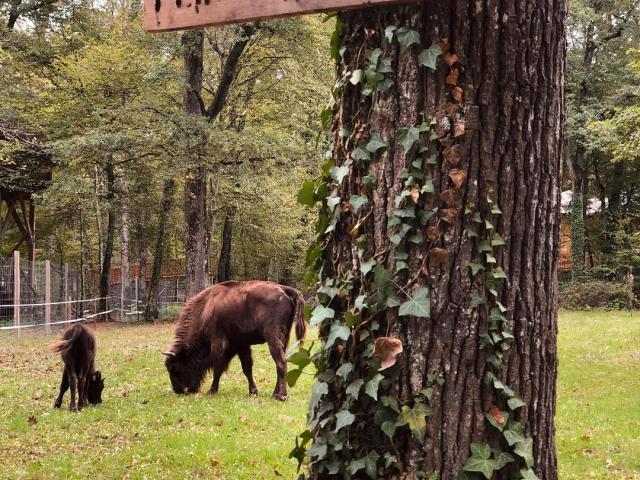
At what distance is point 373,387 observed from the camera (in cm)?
302

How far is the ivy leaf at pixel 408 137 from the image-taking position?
121 inches

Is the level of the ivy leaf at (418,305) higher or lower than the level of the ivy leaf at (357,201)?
lower

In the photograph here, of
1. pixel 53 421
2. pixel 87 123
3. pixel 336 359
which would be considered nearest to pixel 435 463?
pixel 336 359

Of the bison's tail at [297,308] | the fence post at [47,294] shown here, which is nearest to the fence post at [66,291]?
the fence post at [47,294]

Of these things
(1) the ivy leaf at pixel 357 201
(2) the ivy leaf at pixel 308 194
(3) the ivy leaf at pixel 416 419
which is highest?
(2) the ivy leaf at pixel 308 194

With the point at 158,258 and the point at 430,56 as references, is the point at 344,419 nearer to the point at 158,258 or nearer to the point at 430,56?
the point at 430,56

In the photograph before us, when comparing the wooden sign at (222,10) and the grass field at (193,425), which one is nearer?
the wooden sign at (222,10)

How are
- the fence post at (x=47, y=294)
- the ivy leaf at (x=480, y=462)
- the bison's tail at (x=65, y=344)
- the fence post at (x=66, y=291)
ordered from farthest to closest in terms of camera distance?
the fence post at (x=66, y=291) < the fence post at (x=47, y=294) < the bison's tail at (x=65, y=344) < the ivy leaf at (x=480, y=462)

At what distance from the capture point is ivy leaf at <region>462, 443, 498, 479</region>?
296 cm

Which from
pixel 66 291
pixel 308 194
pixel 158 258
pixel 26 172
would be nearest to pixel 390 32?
pixel 308 194

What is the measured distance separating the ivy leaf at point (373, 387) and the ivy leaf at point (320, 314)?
36 centimetres

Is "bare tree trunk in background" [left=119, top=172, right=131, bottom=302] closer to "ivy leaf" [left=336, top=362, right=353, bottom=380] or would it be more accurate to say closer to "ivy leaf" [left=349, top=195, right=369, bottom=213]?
"ivy leaf" [left=349, top=195, right=369, bottom=213]

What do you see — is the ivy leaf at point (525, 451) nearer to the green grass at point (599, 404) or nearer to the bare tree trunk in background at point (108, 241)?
the green grass at point (599, 404)

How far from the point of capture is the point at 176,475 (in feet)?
22.3
